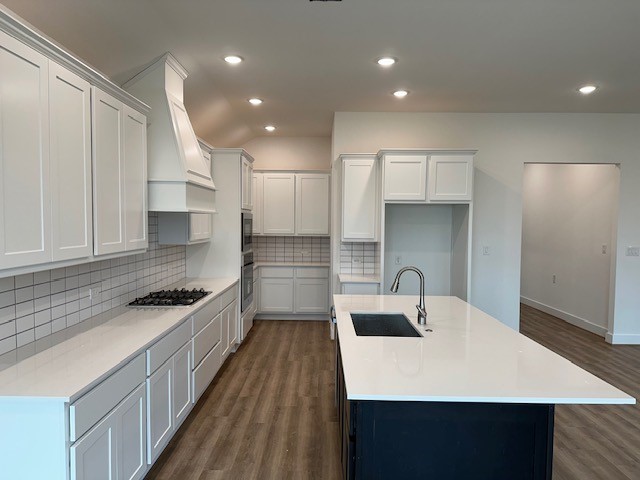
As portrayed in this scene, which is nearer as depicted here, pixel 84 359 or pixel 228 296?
pixel 84 359

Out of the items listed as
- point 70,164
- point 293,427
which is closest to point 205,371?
point 293,427

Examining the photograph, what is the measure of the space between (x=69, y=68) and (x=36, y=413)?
1.49m

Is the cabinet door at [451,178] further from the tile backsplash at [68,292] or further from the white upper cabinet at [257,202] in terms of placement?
the tile backsplash at [68,292]

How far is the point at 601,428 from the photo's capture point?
3000 mm

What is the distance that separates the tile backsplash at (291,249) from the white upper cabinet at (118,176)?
366 cm

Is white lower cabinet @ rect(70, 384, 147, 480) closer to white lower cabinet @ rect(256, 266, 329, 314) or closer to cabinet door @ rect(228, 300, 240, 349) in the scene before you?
cabinet door @ rect(228, 300, 240, 349)

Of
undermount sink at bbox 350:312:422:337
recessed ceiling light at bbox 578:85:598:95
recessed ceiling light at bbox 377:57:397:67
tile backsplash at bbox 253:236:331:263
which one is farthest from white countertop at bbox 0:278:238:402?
recessed ceiling light at bbox 578:85:598:95

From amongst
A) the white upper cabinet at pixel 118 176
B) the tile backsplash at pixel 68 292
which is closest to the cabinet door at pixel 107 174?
the white upper cabinet at pixel 118 176

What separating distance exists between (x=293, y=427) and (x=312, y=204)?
11.9ft

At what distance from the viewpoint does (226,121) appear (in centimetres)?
510

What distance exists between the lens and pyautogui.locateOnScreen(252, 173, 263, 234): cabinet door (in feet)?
19.7

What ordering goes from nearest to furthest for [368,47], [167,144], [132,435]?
[132,435] < [167,144] < [368,47]

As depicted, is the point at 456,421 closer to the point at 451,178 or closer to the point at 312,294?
the point at 451,178

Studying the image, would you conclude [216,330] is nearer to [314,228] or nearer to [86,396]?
[86,396]
